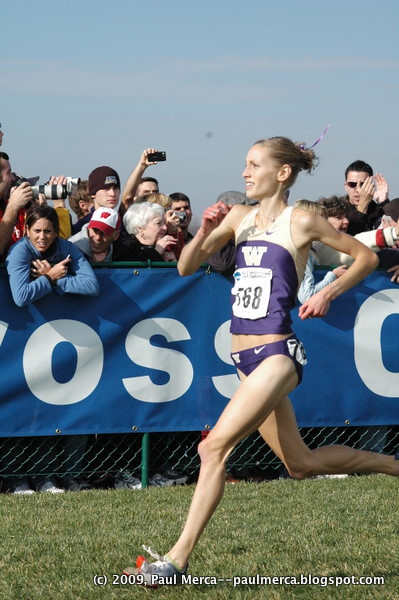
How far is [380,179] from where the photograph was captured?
1106cm

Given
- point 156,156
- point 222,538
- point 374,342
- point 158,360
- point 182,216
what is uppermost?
point 156,156

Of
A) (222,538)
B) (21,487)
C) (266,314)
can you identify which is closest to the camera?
(266,314)

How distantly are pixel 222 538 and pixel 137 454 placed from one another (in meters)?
2.34

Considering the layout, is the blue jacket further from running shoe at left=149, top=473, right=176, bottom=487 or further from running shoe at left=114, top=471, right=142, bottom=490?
running shoe at left=149, top=473, right=176, bottom=487

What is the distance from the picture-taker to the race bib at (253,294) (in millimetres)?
5688

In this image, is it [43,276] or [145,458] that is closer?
[43,276]

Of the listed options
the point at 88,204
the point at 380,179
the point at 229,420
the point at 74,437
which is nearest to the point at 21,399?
the point at 74,437

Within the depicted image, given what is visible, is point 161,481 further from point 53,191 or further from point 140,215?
point 53,191

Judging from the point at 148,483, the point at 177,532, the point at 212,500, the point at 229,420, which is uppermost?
the point at 229,420

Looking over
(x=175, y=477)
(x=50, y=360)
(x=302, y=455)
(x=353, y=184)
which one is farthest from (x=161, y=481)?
(x=353, y=184)

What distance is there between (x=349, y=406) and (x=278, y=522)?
2.29m

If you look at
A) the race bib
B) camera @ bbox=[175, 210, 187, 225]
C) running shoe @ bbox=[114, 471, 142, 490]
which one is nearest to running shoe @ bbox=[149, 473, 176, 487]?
running shoe @ bbox=[114, 471, 142, 490]

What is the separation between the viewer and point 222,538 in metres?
6.62

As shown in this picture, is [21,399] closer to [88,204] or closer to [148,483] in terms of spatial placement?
[148,483]
